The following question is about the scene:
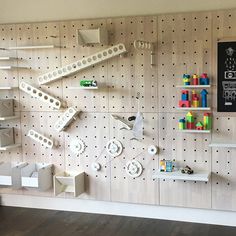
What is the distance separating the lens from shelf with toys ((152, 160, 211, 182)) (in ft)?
11.9

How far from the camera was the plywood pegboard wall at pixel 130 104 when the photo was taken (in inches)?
149

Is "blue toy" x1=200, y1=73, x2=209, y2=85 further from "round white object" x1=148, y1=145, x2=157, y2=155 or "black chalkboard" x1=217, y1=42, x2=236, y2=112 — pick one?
"round white object" x1=148, y1=145, x2=157, y2=155

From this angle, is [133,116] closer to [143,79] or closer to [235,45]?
[143,79]

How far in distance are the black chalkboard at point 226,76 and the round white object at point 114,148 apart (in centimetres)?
115

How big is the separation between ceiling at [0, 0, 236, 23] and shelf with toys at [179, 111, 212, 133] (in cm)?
106

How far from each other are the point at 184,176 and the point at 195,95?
803mm

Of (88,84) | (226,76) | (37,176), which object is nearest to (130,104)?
(88,84)

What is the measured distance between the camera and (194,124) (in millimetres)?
3809

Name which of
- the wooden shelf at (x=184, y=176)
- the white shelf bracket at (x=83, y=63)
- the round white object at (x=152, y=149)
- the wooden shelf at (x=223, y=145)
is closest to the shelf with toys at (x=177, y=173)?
the wooden shelf at (x=184, y=176)

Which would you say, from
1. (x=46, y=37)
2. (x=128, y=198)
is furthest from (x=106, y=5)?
(x=128, y=198)

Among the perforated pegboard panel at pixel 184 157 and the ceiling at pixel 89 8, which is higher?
the ceiling at pixel 89 8

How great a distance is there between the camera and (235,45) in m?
3.63

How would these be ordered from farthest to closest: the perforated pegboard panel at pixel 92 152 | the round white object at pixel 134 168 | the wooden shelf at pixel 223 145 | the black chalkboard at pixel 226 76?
the perforated pegboard panel at pixel 92 152, the round white object at pixel 134 168, the black chalkboard at pixel 226 76, the wooden shelf at pixel 223 145

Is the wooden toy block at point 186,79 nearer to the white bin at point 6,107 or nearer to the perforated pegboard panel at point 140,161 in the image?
the perforated pegboard panel at point 140,161
